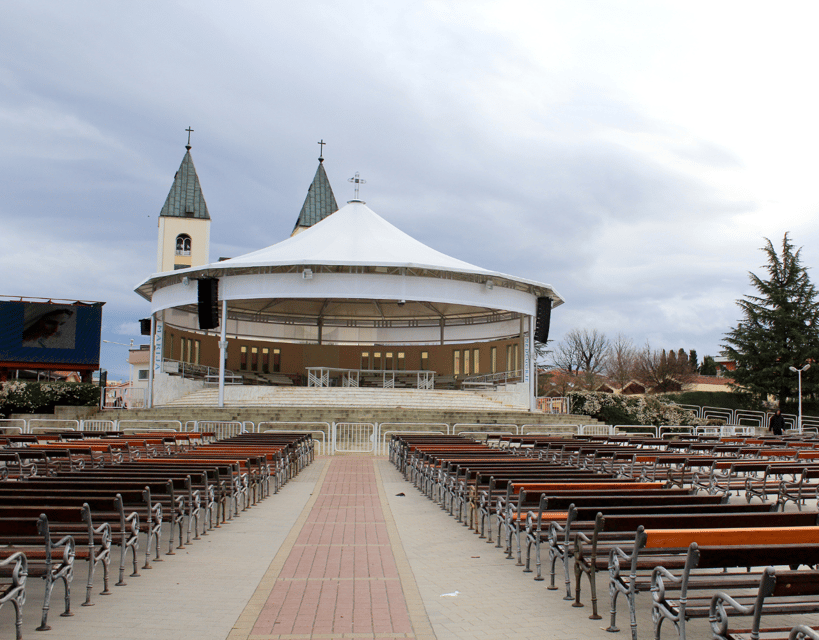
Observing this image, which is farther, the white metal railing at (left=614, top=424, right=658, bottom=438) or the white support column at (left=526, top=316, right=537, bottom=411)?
the white support column at (left=526, top=316, right=537, bottom=411)

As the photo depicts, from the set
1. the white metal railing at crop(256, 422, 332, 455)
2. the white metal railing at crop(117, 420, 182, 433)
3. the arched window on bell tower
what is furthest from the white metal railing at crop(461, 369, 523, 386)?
the arched window on bell tower

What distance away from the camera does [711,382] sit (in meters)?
65.3

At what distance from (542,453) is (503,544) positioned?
702 cm

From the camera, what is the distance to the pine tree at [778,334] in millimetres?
40219

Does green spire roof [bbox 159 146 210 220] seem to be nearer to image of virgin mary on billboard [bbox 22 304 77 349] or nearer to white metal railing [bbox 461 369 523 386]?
image of virgin mary on billboard [bbox 22 304 77 349]

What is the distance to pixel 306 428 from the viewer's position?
68.6ft

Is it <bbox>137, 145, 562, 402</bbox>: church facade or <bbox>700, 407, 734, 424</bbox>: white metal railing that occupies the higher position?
<bbox>137, 145, 562, 402</bbox>: church facade

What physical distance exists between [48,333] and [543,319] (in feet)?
80.0

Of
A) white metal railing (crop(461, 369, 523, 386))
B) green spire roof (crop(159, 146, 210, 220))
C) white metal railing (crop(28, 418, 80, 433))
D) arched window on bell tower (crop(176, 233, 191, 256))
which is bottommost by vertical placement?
white metal railing (crop(28, 418, 80, 433))

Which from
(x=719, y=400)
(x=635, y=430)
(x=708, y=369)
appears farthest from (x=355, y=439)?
(x=708, y=369)

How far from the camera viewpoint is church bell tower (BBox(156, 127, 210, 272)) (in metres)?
63.3

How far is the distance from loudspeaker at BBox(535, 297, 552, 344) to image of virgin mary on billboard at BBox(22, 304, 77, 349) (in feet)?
75.5

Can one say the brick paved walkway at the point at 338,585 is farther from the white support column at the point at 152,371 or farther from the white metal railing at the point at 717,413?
the white metal railing at the point at 717,413

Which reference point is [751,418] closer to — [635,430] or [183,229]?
[635,430]
